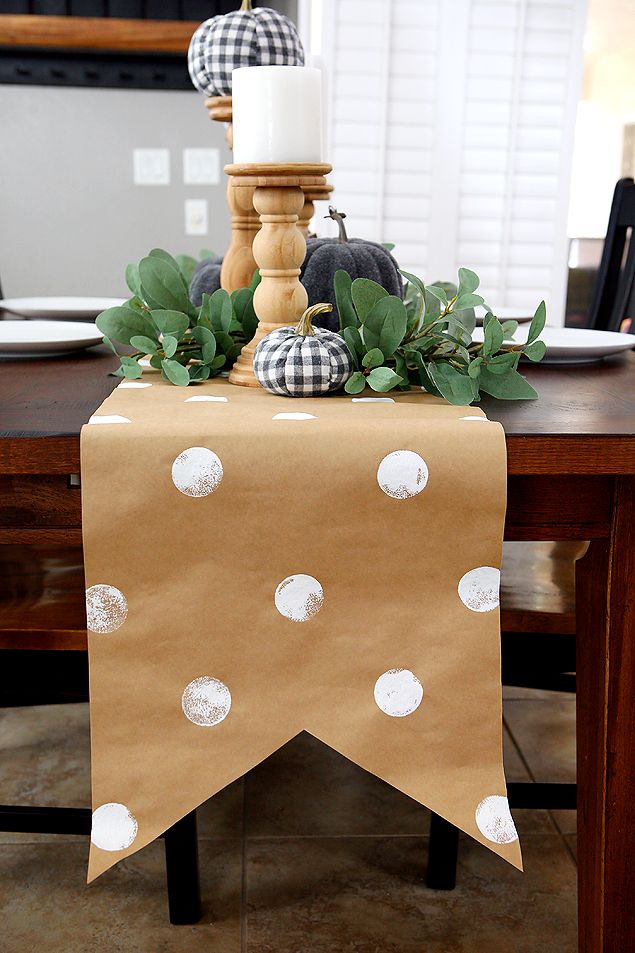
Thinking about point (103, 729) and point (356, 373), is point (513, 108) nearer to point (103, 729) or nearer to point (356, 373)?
point (356, 373)

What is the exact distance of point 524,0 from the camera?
2.81 metres

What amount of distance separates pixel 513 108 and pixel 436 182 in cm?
32

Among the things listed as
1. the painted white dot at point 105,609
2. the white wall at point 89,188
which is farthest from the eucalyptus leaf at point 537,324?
the white wall at point 89,188

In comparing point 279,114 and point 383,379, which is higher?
point 279,114

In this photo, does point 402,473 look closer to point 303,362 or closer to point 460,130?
point 303,362

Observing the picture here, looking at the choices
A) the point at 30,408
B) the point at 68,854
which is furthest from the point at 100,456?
the point at 68,854

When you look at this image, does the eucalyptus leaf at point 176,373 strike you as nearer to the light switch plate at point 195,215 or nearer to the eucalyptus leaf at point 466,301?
the eucalyptus leaf at point 466,301

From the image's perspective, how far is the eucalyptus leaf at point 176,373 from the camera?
0.92m

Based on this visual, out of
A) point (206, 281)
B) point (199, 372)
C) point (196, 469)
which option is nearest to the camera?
point (196, 469)

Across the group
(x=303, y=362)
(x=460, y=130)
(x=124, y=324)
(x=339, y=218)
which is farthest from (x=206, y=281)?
(x=460, y=130)

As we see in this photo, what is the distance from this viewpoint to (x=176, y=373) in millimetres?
924

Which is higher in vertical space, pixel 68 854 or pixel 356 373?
pixel 356 373

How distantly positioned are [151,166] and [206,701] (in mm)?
2760

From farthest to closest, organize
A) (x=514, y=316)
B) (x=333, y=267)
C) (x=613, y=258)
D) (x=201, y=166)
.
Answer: (x=201, y=166)
(x=613, y=258)
(x=514, y=316)
(x=333, y=267)
